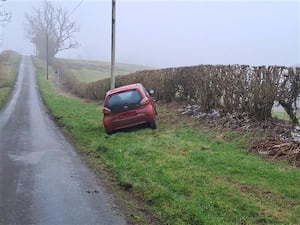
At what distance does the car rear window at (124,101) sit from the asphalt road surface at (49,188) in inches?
79.6

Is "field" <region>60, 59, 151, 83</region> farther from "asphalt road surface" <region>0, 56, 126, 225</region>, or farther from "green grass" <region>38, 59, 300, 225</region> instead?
"green grass" <region>38, 59, 300, 225</region>

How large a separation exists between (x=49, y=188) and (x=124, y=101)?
625cm

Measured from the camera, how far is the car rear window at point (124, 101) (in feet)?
44.4

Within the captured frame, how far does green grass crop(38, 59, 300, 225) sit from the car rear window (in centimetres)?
124

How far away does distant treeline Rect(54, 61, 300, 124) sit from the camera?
10.5 meters

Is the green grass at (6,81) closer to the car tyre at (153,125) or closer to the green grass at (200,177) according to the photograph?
the car tyre at (153,125)

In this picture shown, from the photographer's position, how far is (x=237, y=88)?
40.0 feet

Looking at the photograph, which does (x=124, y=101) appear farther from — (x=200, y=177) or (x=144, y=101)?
(x=200, y=177)

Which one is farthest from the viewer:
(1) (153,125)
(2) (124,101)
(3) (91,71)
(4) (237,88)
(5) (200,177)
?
(3) (91,71)

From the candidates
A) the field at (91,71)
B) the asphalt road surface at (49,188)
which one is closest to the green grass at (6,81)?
the field at (91,71)

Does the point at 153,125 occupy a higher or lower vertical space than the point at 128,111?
lower

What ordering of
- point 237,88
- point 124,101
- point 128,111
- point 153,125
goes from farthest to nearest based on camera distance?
point 153,125, point 124,101, point 128,111, point 237,88

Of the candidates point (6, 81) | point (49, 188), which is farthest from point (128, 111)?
point (6, 81)

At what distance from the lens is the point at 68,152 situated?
11.5 metres
